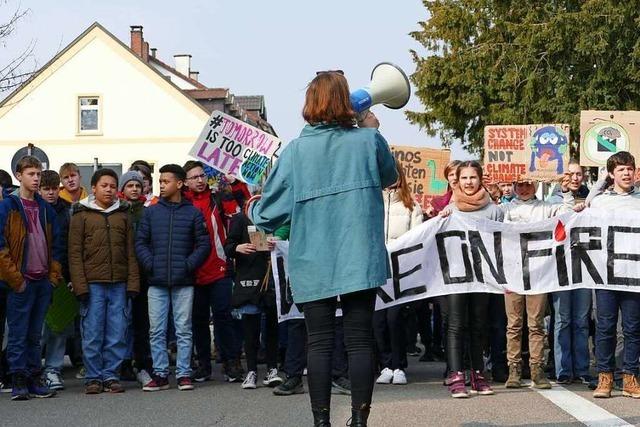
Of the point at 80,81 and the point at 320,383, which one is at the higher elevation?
the point at 80,81

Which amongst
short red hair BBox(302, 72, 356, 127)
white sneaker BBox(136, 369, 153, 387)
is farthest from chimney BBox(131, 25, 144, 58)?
short red hair BBox(302, 72, 356, 127)

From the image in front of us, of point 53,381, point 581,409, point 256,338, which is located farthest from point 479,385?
point 53,381

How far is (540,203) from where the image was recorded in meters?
10.7

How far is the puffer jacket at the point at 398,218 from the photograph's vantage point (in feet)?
35.6

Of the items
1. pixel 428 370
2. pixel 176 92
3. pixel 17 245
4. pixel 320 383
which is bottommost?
pixel 428 370

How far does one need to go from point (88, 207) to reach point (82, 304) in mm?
845

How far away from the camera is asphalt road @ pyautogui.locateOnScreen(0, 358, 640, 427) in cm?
805

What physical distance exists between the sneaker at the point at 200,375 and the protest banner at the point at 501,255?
43.4 inches

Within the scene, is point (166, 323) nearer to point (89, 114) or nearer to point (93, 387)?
point (93, 387)

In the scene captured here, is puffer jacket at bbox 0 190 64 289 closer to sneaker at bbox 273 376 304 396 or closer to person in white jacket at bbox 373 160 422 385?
sneaker at bbox 273 376 304 396

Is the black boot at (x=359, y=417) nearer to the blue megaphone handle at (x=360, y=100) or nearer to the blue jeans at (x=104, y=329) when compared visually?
the blue megaphone handle at (x=360, y=100)

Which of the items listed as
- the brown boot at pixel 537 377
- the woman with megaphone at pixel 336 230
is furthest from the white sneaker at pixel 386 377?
the woman with megaphone at pixel 336 230

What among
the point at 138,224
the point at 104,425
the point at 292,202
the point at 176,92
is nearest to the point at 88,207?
the point at 138,224

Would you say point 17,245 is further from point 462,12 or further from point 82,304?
point 462,12
